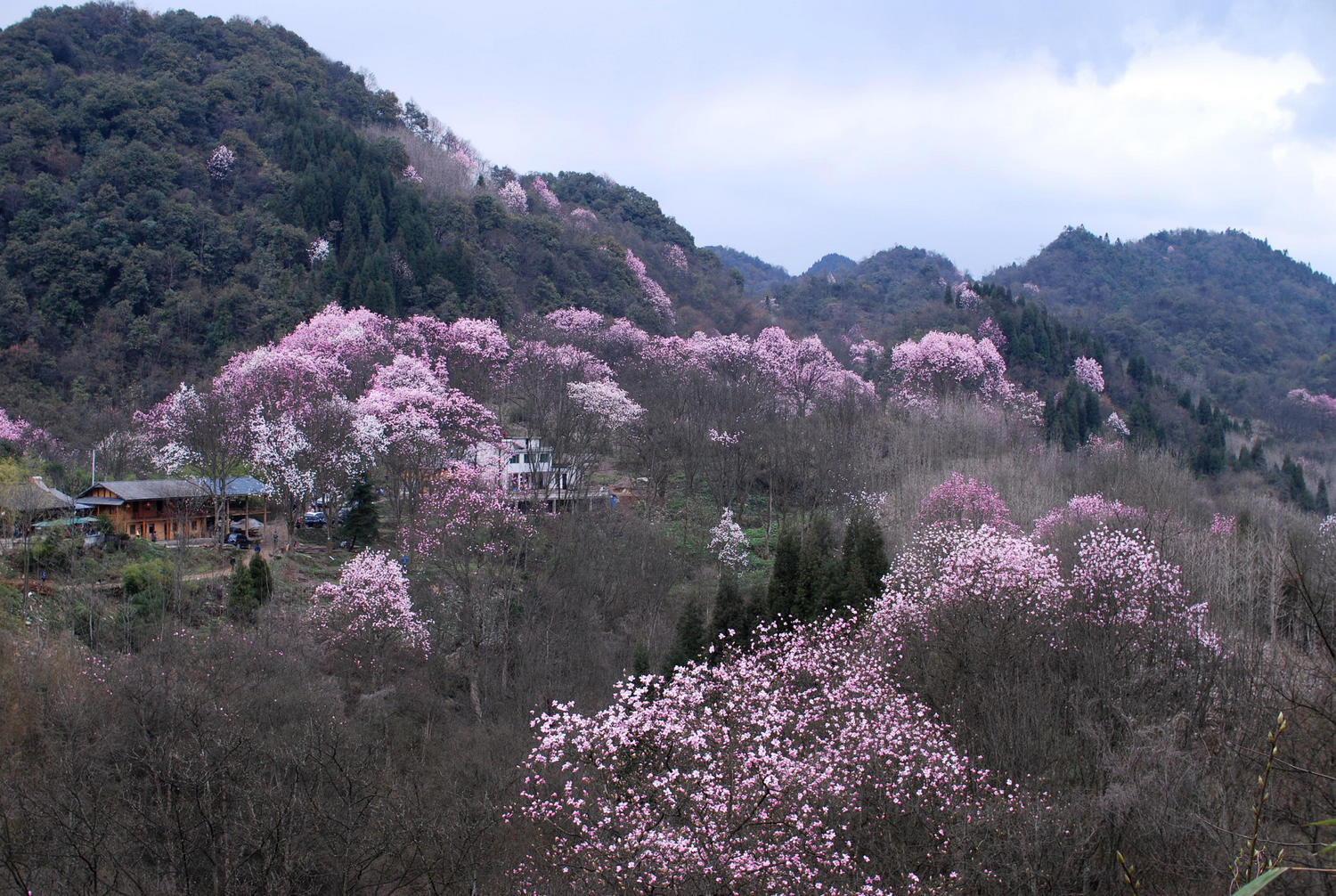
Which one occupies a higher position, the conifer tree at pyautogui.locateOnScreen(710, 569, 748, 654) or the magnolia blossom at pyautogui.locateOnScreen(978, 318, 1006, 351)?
the magnolia blossom at pyautogui.locateOnScreen(978, 318, 1006, 351)

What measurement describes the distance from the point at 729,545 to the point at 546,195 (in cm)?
5200

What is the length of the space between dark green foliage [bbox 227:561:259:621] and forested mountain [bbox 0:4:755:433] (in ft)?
55.0

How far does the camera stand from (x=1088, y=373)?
5519 centimetres

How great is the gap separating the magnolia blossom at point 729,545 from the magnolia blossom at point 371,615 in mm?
10074

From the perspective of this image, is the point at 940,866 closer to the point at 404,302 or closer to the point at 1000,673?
the point at 1000,673

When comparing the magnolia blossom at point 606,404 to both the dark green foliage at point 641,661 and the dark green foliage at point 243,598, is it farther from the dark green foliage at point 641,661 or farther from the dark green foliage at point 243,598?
the dark green foliage at point 641,661

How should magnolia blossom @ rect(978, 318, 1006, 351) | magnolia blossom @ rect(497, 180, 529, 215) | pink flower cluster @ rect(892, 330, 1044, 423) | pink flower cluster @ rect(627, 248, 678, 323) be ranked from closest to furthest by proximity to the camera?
pink flower cluster @ rect(892, 330, 1044, 423), magnolia blossom @ rect(978, 318, 1006, 351), pink flower cluster @ rect(627, 248, 678, 323), magnolia blossom @ rect(497, 180, 529, 215)

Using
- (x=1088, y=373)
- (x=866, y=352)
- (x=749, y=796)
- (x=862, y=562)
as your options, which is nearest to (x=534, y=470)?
(x=862, y=562)

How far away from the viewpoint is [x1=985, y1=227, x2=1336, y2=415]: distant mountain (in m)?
72.8

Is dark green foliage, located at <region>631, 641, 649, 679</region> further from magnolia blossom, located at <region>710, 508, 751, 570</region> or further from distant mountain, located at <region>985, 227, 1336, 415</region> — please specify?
distant mountain, located at <region>985, 227, 1336, 415</region>

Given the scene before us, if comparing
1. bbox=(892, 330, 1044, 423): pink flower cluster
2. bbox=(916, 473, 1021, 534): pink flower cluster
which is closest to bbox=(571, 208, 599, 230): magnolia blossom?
bbox=(892, 330, 1044, 423): pink flower cluster

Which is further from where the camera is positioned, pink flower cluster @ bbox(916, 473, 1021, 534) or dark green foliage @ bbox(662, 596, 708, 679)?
pink flower cluster @ bbox(916, 473, 1021, 534)

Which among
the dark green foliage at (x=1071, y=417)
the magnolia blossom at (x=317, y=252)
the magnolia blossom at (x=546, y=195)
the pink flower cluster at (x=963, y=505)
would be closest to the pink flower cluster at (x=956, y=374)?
the dark green foliage at (x=1071, y=417)

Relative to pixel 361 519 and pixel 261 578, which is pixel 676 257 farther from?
pixel 261 578
